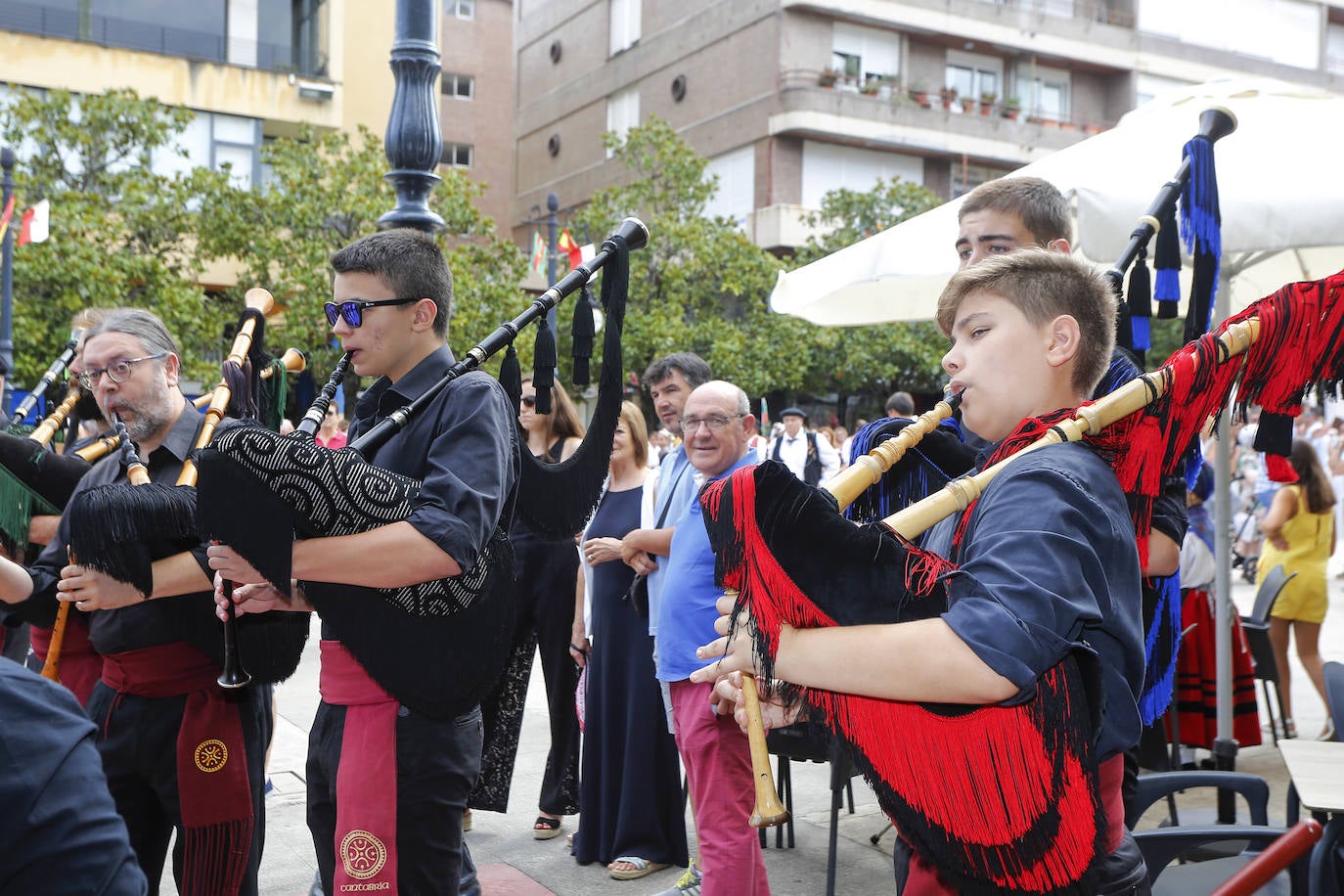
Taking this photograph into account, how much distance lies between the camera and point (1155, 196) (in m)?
3.79

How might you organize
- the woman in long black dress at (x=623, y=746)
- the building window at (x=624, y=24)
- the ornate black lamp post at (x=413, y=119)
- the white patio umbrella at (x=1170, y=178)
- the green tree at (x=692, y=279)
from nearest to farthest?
the white patio umbrella at (x=1170, y=178) < the ornate black lamp post at (x=413, y=119) < the woman in long black dress at (x=623, y=746) < the green tree at (x=692, y=279) < the building window at (x=624, y=24)

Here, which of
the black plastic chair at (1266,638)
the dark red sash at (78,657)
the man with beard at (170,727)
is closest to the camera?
the man with beard at (170,727)

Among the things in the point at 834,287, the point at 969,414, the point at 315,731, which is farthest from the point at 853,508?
the point at 834,287

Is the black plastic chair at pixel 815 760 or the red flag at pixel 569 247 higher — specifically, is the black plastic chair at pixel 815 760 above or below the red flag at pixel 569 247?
below

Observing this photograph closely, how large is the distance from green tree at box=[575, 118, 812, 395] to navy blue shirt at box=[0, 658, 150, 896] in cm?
2106

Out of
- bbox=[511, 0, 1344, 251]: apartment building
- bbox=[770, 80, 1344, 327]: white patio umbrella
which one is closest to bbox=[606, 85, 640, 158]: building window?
bbox=[511, 0, 1344, 251]: apartment building

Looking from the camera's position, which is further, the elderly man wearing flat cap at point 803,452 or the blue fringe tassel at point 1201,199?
the elderly man wearing flat cap at point 803,452

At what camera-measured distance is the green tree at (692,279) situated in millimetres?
22859

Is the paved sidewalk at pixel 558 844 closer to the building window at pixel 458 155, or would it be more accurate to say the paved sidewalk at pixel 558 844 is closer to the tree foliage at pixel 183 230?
the tree foliage at pixel 183 230

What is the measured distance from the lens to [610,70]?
3619 cm

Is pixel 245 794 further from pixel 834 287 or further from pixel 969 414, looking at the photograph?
pixel 834 287

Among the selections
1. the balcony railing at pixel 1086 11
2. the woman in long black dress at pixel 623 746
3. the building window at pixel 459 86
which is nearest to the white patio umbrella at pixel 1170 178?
the woman in long black dress at pixel 623 746

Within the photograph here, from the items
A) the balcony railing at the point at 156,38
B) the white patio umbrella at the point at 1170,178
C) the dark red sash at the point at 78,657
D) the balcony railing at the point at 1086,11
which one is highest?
the balcony railing at the point at 1086,11

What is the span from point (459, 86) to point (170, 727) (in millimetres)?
39456
